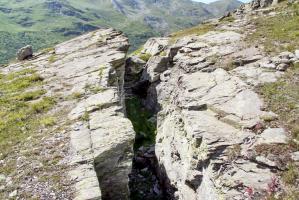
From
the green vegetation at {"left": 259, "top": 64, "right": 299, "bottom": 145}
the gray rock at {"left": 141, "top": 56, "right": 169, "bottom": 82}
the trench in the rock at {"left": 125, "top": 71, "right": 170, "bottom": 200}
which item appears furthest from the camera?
the gray rock at {"left": 141, "top": 56, "right": 169, "bottom": 82}

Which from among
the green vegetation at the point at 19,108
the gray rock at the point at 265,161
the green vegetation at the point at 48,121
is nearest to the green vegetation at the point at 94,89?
the green vegetation at the point at 19,108

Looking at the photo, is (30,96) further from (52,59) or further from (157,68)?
(157,68)

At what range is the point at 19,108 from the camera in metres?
30.0

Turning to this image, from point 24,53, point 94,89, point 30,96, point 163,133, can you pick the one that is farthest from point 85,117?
point 24,53

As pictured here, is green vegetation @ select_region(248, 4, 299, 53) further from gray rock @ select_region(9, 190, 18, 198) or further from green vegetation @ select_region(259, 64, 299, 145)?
gray rock @ select_region(9, 190, 18, 198)

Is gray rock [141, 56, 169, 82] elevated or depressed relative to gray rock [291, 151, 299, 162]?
depressed

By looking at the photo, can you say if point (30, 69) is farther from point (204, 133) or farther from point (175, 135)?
point (204, 133)

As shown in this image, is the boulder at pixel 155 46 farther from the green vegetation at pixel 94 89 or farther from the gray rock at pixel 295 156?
the gray rock at pixel 295 156

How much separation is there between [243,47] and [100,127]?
18.4m

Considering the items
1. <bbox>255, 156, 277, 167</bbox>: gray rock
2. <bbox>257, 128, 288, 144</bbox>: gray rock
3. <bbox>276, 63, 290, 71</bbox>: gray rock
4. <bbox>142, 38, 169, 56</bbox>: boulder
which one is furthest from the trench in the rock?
<bbox>276, 63, 290, 71</bbox>: gray rock

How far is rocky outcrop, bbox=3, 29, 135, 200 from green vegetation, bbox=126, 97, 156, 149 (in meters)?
5.24

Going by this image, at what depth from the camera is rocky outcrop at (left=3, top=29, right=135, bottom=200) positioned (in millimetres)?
20719

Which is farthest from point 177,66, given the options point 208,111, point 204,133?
point 204,133

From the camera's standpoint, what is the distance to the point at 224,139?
69.1ft
